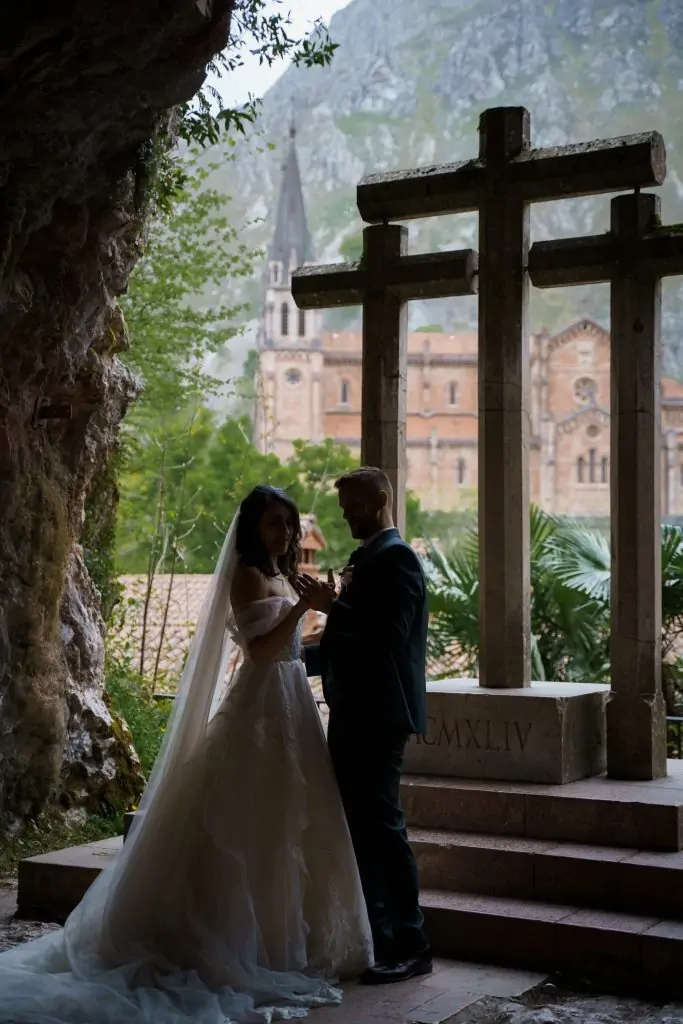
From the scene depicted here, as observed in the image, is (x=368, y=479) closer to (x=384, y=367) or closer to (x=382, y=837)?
(x=382, y=837)

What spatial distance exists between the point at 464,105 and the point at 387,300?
107 metres

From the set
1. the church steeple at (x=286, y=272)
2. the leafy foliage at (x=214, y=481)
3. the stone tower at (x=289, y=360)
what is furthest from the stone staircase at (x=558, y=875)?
the church steeple at (x=286, y=272)

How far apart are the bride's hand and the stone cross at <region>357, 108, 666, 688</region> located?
1.88m

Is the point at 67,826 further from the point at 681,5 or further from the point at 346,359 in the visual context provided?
the point at 681,5

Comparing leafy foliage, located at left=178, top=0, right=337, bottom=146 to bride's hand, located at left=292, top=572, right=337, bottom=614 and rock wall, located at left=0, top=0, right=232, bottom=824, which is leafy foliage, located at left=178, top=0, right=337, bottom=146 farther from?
bride's hand, located at left=292, top=572, right=337, bottom=614

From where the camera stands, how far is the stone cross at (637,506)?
638 centimetres

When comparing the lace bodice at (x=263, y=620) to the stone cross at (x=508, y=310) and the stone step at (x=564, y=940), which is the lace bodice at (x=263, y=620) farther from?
the stone cross at (x=508, y=310)

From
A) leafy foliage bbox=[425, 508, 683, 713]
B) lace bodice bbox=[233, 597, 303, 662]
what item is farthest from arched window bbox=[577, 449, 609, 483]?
lace bodice bbox=[233, 597, 303, 662]

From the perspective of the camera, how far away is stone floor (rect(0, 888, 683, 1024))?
4391 mm

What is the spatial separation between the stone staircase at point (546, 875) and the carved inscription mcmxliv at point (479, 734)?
0.68 ft

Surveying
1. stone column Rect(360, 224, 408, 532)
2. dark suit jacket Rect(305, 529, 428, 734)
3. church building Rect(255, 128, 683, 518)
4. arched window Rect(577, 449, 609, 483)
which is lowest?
dark suit jacket Rect(305, 529, 428, 734)

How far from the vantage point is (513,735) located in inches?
249

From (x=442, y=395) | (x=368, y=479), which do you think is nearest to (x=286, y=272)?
(x=442, y=395)

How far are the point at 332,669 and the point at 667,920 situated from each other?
1870 millimetres
